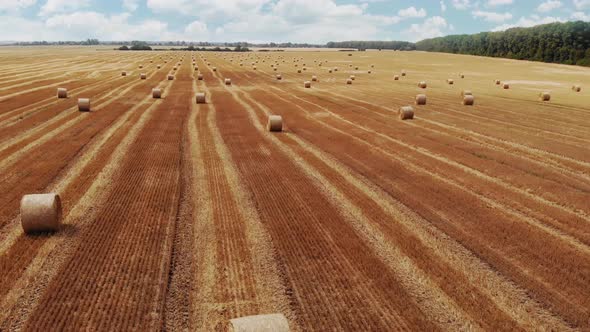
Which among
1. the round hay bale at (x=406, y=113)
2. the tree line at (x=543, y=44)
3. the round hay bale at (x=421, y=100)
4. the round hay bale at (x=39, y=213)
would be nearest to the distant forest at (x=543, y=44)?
the tree line at (x=543, y=44)

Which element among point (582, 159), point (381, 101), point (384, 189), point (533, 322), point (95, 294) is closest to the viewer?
point (533, 322)

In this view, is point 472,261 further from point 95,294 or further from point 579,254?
point 95,294

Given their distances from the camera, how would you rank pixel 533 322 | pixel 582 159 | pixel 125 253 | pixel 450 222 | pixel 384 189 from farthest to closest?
pixel 582 159, pixel 384 189, pixel 450 222, pixel 125 253, pixel 533 322

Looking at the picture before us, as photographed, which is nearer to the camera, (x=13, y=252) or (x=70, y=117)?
(x=13, y=252)

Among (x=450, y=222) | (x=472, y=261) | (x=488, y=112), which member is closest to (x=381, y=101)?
(x=488, y=112)

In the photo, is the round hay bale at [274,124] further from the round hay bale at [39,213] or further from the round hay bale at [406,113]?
the round hay bale at [39,213]

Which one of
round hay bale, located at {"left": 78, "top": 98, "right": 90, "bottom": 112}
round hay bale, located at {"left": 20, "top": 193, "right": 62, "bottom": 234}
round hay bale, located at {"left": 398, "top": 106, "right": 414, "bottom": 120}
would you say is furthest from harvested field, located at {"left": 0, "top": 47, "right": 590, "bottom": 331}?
round hay bale, located at {"left": 78, "top": 98, "right": 90, "bottom": 112}
